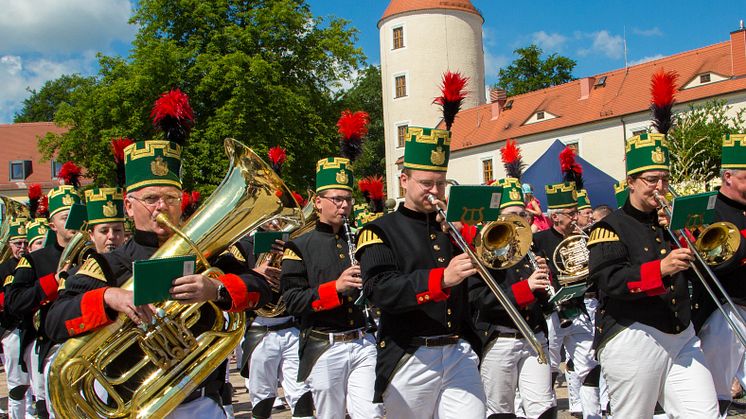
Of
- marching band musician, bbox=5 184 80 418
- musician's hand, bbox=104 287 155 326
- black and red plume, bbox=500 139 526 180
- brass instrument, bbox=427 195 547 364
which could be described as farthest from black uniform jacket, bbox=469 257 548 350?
marching band musician, bbox=5 184 80 418

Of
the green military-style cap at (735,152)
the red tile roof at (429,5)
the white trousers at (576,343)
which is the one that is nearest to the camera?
the green military-style cap at (735,152)

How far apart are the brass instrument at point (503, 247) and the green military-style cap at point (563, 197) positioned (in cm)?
517

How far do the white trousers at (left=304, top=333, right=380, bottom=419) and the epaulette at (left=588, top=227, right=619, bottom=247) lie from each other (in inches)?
80.2

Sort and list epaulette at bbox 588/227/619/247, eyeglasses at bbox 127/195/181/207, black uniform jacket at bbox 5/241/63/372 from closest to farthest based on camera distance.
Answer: eyeglasses at bbox 127/195/181/207 < epaulette at bbox 588/227/619/247 < black uniform jacket at bbox 5/241/63/372

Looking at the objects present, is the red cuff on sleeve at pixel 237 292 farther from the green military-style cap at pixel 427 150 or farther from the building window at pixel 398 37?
the building window at pixel 398 37

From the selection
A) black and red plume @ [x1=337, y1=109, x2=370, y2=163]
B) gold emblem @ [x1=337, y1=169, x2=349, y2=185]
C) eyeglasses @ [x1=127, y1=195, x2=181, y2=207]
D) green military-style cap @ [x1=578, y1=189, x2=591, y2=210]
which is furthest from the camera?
green military-style cap @ [x1=578, y1=189, x2=591, y2=210]

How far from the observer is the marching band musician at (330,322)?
6.46 meters

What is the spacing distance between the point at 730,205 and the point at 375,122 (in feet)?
187

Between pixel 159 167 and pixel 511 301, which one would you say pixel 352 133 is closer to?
pixel 511 301

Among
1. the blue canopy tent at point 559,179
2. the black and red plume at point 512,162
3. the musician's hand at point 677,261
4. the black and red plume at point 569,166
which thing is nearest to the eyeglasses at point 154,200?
the musician's hand at point 677,261

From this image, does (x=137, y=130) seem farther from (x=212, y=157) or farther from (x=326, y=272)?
(x=326, y=272)

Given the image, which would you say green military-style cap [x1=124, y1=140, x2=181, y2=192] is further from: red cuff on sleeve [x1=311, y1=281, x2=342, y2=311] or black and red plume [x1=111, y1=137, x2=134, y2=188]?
red cuff on sleeve [x1=311, y1=281, x2=342, y2=311]

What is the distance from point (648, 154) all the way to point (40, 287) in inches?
211

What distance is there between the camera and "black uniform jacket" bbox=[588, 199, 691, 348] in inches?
213
